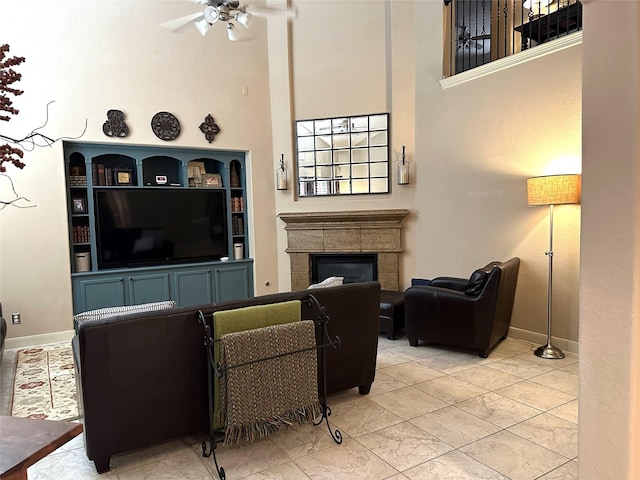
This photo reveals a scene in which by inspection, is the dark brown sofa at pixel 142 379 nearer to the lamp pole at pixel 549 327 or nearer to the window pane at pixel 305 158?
the lamp pole at pixel 549 327

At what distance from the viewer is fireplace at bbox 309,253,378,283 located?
20.2ft

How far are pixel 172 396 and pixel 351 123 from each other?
468 centimetres

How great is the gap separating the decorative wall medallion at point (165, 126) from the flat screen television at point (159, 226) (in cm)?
72

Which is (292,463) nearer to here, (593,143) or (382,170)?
(593,143)

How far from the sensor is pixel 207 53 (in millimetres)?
5949

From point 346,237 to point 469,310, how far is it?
98.6 inches

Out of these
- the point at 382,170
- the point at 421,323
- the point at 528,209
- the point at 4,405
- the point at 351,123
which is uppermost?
the point at 351,123

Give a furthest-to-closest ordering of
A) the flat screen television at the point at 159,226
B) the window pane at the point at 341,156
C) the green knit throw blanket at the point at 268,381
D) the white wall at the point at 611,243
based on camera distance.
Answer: the window pane at the point at 341,156 < the flat screen television at the point at 159,226 < the green knit throw blanket at the point at 268,381 < the white wall at the point at 611,243

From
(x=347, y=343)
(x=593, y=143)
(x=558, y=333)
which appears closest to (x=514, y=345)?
(x=558, y=333)

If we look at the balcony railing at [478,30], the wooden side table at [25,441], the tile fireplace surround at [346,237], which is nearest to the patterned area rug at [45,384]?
the wooden side table at [25,441]

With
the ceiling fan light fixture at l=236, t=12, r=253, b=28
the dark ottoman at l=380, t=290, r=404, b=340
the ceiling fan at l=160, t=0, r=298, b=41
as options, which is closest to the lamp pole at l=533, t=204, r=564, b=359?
the dark ottoman at l=380, t=290, r=404, b=340

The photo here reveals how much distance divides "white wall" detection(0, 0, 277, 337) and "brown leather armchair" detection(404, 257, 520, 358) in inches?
140

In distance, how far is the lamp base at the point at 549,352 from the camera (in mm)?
4020

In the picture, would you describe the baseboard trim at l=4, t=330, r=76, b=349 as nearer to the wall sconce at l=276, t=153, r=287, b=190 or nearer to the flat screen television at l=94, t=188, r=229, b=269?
the flat screen television at l=94, t=188, r=229, b=269
